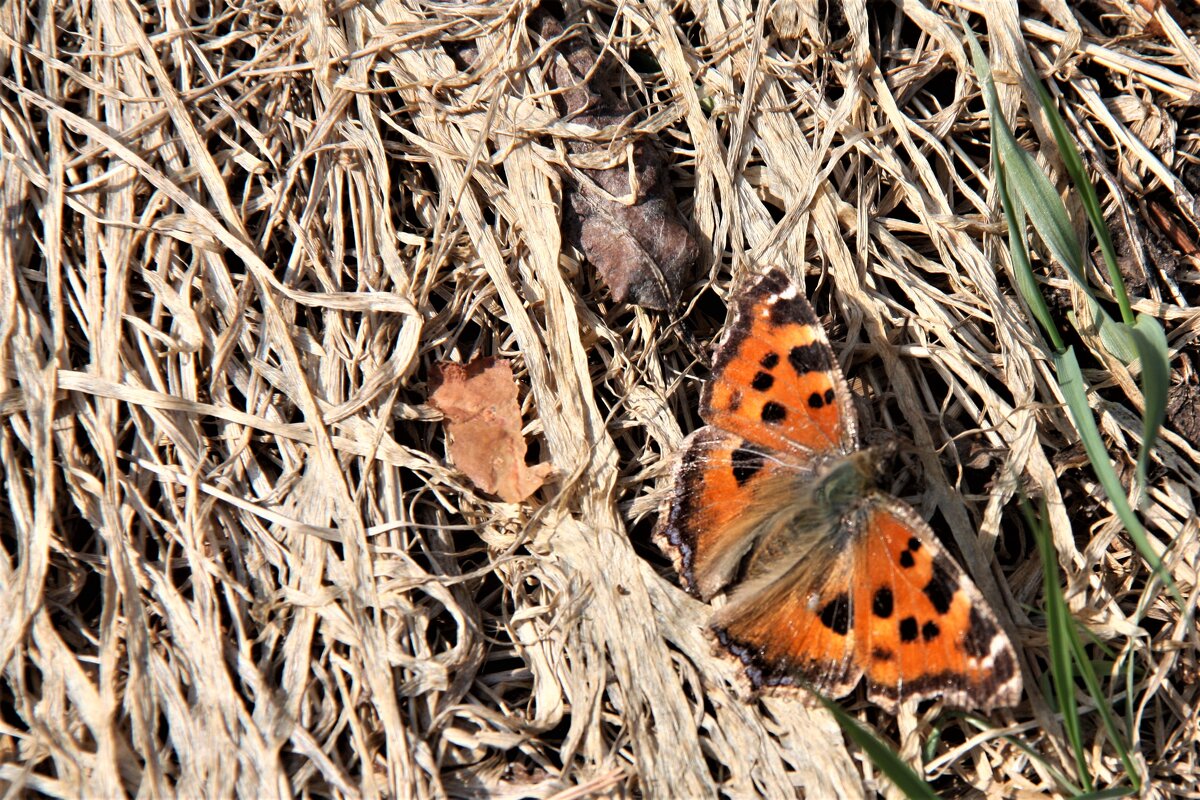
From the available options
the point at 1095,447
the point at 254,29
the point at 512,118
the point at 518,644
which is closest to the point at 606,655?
the point at 518,644

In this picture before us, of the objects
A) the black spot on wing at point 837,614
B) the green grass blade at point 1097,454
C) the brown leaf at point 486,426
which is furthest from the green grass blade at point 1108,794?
the brown leaf at point 486,426

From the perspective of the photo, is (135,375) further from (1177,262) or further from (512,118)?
(1177,262)

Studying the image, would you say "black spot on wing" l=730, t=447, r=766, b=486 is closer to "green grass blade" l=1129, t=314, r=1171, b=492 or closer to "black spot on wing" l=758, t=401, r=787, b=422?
"black spot on wing" l=758, t=401, r=787, b=422

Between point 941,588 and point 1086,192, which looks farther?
point 1086,192

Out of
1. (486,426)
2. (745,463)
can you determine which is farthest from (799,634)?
(486,426)

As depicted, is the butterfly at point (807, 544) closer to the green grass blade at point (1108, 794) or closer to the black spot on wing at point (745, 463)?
the black spot on wing at point (745, 463)

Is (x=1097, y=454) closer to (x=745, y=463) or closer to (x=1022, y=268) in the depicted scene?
(x=1022, y=268)
